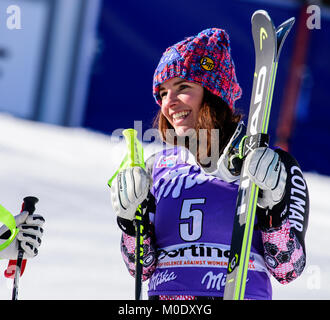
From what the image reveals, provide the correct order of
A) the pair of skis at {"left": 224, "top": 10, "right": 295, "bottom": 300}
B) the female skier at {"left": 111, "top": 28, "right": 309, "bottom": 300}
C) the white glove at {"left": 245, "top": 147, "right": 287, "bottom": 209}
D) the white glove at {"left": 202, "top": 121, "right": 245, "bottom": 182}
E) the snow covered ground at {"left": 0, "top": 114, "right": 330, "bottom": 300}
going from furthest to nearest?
the snow covered ground at {"left": 0, "top": 114, "right": 330, "bottom": 300} < the white glove at {"left": 202, "top": 121, "right": 245, "bottom": 182} < the female skier at {"left": 111, "top": 28, "right": 309, "bottom": 300} < the pair of skis at {"left": 224, "top": 10, "right": 295, "bottom": 300} < the white glove at {"left": 245, "top": 147, "right": 287, "bottom": 209}

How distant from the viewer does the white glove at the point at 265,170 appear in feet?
7.11

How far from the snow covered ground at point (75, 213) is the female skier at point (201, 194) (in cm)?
117

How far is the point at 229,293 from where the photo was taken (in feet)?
7.48

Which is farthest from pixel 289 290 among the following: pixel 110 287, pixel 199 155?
pixel 199 155

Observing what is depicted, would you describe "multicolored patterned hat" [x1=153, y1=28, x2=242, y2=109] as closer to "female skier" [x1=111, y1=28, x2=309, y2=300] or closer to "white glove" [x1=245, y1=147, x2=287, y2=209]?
"female skier" [x1=111, y1=28, x2=309, y2=300]

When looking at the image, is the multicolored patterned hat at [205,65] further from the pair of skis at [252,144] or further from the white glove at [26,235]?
the white glove at [26,235]

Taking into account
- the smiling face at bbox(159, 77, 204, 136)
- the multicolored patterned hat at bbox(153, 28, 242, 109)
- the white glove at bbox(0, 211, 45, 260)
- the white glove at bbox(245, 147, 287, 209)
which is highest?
the multicolored patterned hat at bbox(153, 28, 242, 109)

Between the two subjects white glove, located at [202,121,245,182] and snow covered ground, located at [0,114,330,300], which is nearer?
white glove, located at [202,121,245,182]

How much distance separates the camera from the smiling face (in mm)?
2598

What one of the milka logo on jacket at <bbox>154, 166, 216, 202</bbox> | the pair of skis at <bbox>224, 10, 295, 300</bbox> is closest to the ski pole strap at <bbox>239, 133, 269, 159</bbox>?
the pair of skis at <bbox>224, 10, 295, 300</bbox>

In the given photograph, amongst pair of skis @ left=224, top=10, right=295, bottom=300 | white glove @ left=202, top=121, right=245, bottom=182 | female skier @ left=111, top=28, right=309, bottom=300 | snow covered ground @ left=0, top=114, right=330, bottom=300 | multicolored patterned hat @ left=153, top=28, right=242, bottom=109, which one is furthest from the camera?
snow covered ground @ left=0, top=114, right=330, bottom=300

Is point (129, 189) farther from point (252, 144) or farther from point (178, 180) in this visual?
point (252, 144)

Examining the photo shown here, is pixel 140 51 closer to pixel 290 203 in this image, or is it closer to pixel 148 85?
pixel 148 85

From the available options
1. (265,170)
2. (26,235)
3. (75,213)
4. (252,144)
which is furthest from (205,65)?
(75,213)
